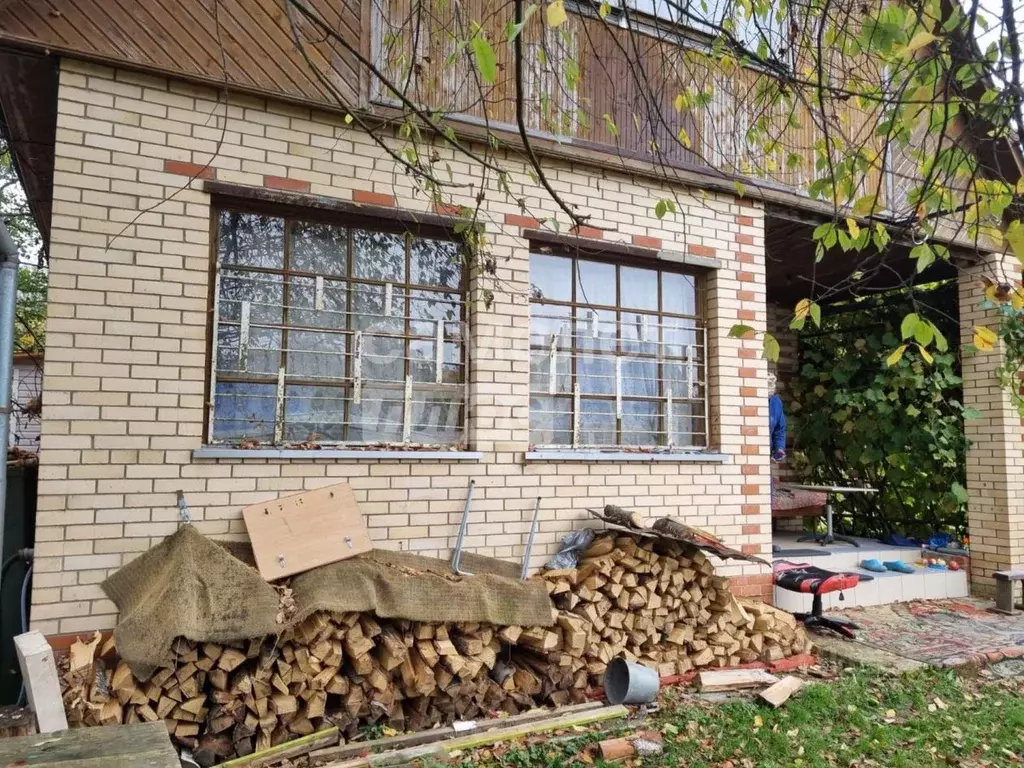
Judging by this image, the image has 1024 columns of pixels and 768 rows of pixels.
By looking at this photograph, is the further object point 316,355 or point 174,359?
point 316,355

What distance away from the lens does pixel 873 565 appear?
6.73 m

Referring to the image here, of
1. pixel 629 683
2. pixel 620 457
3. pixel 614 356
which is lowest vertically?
pixel 629 683

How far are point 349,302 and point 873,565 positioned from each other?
570 centimetres

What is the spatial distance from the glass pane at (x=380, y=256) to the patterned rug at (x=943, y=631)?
4519 millimetres

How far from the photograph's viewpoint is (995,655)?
5.07 m

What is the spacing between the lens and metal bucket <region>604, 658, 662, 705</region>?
13.0 ft

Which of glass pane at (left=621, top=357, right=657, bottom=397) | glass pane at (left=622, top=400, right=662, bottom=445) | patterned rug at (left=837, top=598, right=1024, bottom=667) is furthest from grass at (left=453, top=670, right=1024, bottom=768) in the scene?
glass pane at (left=621, top=357, right=657, bottom=397)

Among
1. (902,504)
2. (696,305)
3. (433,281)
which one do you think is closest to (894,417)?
(902,504)

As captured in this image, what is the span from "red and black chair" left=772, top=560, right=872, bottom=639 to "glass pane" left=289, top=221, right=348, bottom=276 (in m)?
4.17

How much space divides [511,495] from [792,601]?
9.47ft

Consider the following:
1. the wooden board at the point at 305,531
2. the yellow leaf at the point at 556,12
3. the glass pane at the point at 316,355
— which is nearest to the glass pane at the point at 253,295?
the glass pane at the point at 316,355

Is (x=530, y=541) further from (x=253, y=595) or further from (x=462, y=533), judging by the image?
(x=253, y=595)

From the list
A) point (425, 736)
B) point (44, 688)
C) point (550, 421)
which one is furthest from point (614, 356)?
point (44, 688)

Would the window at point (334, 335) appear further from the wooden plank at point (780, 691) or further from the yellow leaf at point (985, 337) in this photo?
the yellow leaf at point (985, 337)
